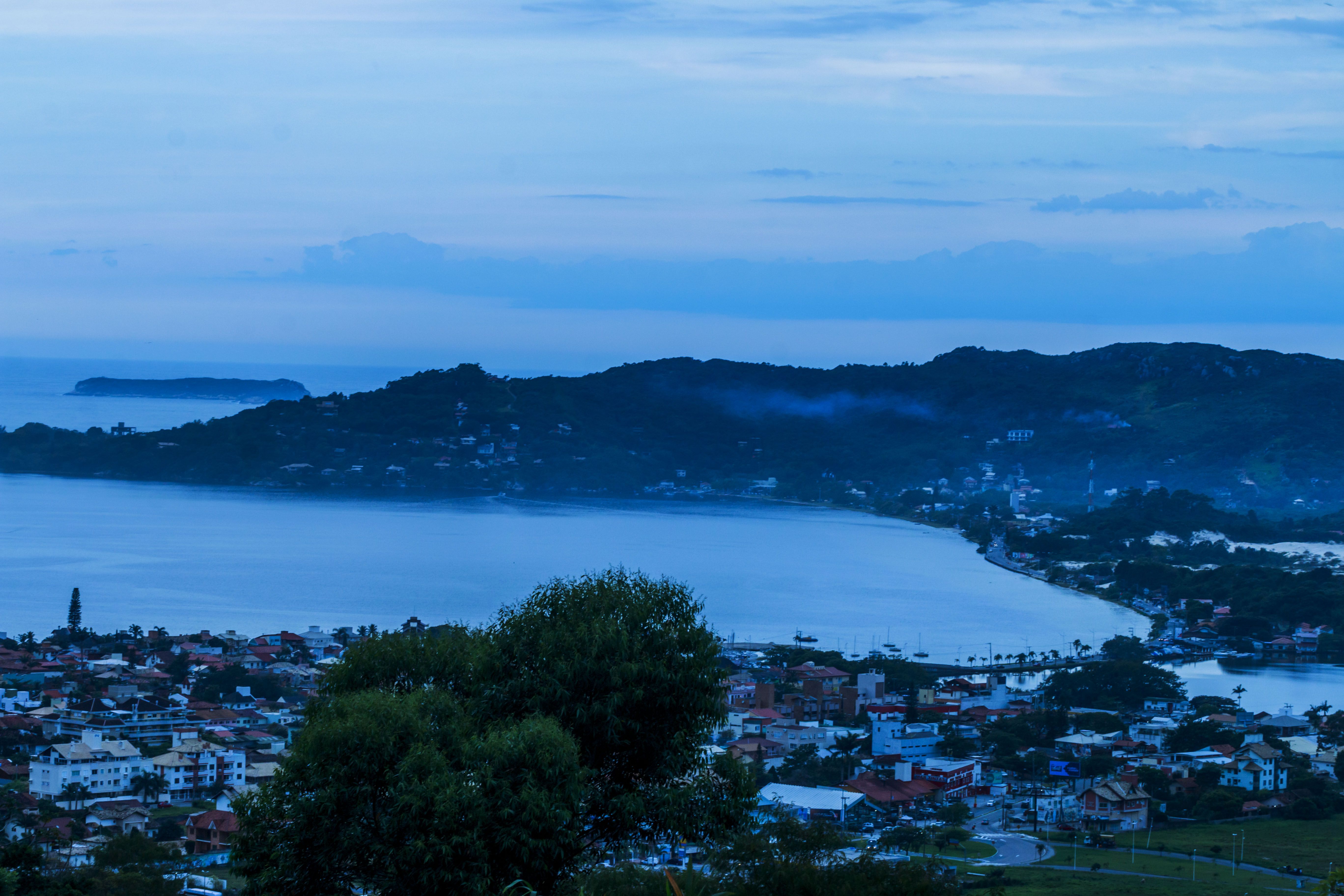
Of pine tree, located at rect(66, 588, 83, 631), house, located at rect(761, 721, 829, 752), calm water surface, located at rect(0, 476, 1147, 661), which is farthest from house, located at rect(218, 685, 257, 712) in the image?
calm water surface, located at rect(0, 476, 1147, 661)

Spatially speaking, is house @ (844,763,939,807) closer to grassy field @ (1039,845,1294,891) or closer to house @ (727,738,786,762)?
house @ (727,738,786,762)

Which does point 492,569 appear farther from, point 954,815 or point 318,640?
point 954,815

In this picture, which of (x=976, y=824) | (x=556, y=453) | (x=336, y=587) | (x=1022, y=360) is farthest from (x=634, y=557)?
(x=1022, y=360)

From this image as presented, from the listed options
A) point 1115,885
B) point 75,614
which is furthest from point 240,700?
point 1115,885

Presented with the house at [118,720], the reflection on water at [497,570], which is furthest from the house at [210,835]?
the reflection on water at [497,570]

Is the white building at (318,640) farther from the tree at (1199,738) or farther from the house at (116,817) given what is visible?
the tree at (1199,738)

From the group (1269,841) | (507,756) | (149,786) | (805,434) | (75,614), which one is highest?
(805,434)
